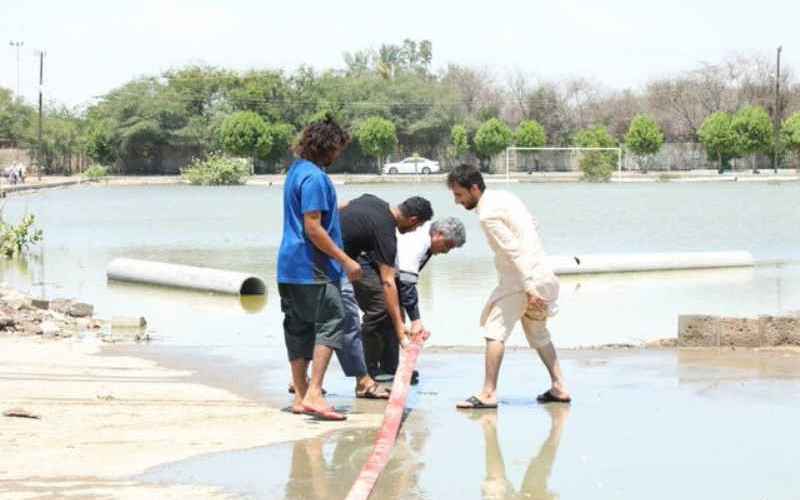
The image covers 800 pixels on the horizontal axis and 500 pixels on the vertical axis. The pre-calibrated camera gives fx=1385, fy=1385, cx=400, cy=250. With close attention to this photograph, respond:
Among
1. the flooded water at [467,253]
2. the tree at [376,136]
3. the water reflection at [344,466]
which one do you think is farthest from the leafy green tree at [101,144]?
the water reflection at [344,466]

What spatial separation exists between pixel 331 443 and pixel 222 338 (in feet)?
24.1

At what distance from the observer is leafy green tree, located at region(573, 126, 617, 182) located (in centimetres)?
8669

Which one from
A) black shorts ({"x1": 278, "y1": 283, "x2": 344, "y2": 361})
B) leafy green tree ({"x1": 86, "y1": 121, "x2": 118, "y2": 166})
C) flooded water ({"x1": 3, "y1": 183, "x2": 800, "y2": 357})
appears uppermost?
leafy green tree ({"x1": 86, "y1": 121, "x2": 118, "y2": 166})

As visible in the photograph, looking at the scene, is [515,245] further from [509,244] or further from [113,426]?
[113,426]

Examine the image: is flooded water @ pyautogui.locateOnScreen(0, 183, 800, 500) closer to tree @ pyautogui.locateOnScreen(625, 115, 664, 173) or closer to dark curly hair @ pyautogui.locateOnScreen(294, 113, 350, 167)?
dark curly hair @ pyautogui.locateOnScreen(294, 113, 350, 167)

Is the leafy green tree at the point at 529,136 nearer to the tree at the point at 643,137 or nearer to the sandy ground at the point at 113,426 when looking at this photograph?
the tree at the point at 643,137

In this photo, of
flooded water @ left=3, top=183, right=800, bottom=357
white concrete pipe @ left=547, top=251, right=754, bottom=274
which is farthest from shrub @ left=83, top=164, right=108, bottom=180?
→ white concrete pipe @ left=547, top=251, right=754, bottom=274

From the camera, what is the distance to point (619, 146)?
306 feet

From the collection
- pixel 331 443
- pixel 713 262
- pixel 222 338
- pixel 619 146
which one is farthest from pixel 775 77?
pixel 331 443

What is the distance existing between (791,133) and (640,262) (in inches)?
2622

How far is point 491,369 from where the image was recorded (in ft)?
28.3

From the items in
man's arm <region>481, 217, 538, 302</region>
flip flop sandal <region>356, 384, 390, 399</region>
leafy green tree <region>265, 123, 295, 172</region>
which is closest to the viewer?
man's arm <region>481, 217, 538, 302</region>

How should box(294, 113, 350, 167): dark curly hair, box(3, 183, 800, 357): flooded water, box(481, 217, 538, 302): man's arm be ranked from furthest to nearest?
box(3, 183, 800, 357): flooded water → box(481, 217, 538, 302): man's arm → box(294, 113, 350, 167): dark curly hair

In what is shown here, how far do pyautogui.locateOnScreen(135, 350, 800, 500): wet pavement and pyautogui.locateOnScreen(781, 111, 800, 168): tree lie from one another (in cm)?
7881
